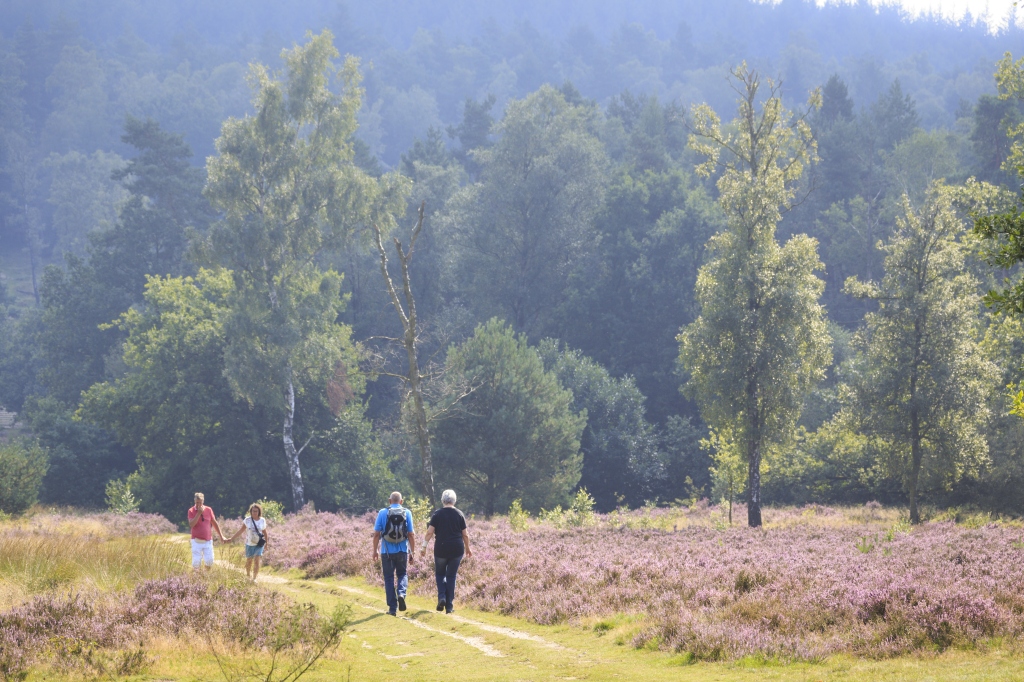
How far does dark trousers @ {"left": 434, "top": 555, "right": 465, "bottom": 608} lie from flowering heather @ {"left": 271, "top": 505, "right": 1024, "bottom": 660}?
39.4 inches

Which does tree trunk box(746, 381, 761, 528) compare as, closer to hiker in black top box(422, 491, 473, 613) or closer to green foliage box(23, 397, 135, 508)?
hiker in black top box(422, 491, 473, 613)

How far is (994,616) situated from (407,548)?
355 inches

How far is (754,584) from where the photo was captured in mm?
13719

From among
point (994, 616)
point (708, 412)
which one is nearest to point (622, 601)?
point (994, 616)

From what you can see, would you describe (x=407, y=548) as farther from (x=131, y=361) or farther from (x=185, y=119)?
(x=185, y=119)

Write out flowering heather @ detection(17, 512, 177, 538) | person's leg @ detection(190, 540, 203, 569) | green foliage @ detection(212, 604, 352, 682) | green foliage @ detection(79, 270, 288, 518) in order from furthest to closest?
green foliage @ detection(79, 270, 288, 518)
flowering heather @ detection(17, 512, 177, 538)
person's leg @ detection(190, 540, 203, 569)
green foliage @ detection(212, 604, 352, 682)

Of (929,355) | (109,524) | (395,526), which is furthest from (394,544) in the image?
(929,355)

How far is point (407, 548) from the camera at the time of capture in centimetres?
1526

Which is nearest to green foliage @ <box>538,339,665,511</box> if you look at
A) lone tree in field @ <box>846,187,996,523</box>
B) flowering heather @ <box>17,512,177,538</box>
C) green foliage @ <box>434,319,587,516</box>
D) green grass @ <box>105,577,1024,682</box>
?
green foliage @ <box>434,319,587,516</box>

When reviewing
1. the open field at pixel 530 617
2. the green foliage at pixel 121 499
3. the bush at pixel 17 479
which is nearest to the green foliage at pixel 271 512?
the green foliage at pixel 121 499

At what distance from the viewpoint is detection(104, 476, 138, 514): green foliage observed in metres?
39.6

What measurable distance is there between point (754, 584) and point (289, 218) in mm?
36263

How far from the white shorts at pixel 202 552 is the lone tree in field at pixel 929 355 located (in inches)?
966

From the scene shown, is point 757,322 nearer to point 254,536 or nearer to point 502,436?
point 502,436
